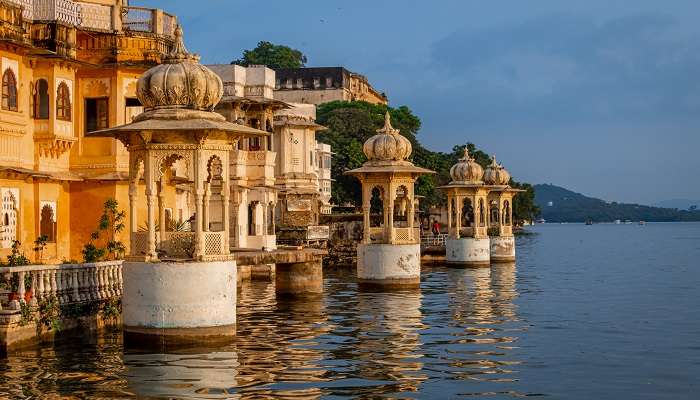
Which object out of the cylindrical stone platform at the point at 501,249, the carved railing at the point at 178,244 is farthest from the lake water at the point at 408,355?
the cylindrical stone platform at the point at 501,249

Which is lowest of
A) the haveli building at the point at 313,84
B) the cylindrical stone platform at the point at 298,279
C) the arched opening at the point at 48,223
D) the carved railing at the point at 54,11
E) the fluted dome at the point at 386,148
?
the cylindrical stone platform at the point at 298,279

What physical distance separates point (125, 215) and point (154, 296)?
36.5ft

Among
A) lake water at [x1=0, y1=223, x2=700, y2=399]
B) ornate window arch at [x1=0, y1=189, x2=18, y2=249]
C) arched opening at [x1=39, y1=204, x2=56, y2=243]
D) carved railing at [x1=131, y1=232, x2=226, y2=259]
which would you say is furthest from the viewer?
arched opening at [x1=39, y1=204, x2=56, y2=243]

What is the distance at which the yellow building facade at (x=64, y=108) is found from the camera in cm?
3111

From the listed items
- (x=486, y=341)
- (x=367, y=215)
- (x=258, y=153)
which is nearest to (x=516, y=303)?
(x=367, y=215)

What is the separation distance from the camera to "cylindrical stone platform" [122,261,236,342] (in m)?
23.4

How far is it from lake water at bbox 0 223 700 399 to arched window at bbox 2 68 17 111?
905cm

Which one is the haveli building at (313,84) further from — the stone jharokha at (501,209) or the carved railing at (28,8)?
the carved railing at (28,8)

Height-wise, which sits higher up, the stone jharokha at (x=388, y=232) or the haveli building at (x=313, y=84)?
the haveli building at (x=313, y=84)

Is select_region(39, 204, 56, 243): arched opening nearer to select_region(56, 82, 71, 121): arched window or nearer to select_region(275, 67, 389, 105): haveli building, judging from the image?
select_region(56, 82, 71, 121): arched window

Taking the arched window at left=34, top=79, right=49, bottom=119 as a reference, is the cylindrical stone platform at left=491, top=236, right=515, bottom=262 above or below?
Result: below

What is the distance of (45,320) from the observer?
2383 cm

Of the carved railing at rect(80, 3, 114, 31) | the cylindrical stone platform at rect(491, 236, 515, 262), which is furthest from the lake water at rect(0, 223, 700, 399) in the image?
the cylindrical stone platform at rect(491, 236, 515, 262)

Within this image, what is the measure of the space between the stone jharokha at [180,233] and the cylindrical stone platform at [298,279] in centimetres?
1342
